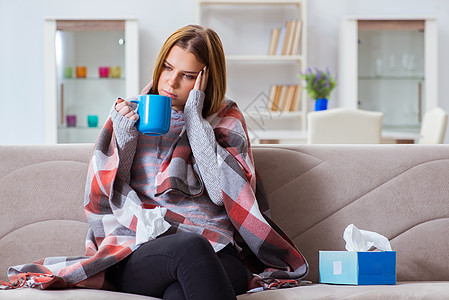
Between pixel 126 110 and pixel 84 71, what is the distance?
3.77 m

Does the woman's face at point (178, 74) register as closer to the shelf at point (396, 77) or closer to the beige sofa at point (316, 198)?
the beige sofa at point (316, 198)

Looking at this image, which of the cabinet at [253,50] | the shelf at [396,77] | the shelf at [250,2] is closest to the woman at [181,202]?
the shelf at [250,2]

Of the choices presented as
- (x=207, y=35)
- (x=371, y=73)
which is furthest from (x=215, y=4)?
(x=207, y=35)

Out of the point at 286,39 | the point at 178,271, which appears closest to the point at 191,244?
the point at 178,271

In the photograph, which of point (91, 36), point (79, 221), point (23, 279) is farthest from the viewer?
point (91, 36)

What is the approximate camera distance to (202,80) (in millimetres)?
1769

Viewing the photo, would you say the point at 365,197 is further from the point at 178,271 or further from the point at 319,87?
the point at 319,87

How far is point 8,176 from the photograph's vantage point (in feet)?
5.87

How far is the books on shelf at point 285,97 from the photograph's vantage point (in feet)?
17.1

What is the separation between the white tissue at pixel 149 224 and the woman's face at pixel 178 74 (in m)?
0.38

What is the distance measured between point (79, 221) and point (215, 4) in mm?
3805

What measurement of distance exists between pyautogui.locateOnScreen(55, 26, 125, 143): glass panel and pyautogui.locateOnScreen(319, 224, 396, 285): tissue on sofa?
3.88m

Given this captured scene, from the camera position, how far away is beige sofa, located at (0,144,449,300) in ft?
5.74

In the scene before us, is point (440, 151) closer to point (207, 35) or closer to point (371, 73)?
point (207, 35)
